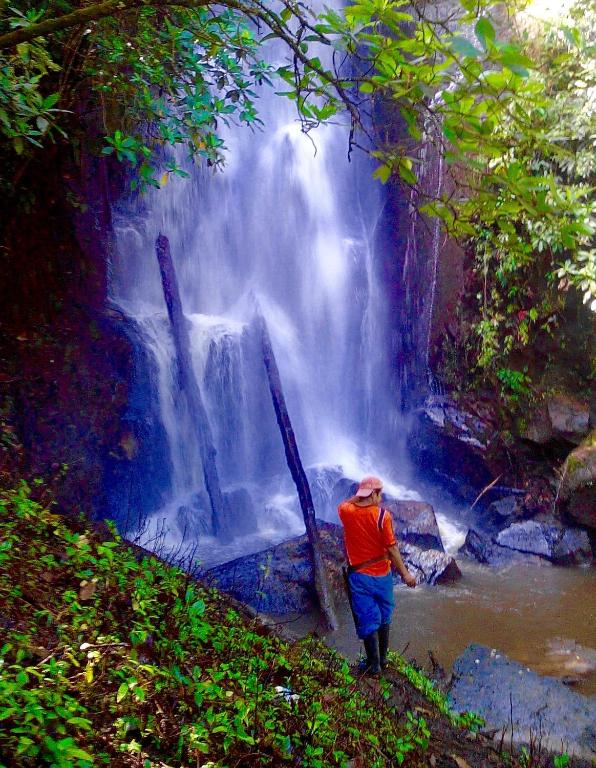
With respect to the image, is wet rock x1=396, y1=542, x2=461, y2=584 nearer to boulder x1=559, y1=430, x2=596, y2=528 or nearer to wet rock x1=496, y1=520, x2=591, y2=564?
wet rock x1=496, y1=520, x2=591, y2=564

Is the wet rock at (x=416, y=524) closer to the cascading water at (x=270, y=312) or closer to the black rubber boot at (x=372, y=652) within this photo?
the cascading water at (x=270, y=312)

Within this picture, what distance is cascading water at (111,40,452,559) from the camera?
1115 centimetres

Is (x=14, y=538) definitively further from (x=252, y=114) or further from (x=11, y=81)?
(x=252, y=114)

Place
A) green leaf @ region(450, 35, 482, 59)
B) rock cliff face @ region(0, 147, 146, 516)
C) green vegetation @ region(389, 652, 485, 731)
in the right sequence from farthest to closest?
rock cliff face @ region(0, 147, 146, 516) < green vegetation @ region(389, 652, 485, 731) < green leaf @ region(450, 35, 482, 59)

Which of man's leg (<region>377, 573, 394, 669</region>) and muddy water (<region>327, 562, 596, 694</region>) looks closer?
man's leg (<region>377, 573, 394, 669</region>)

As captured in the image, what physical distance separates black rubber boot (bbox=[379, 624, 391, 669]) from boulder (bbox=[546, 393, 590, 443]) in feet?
18.2

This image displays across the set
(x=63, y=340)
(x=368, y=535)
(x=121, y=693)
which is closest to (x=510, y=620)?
(x=368, y=535)

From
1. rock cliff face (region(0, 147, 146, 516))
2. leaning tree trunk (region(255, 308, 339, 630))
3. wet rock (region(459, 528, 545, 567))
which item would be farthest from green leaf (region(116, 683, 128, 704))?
wet rock (region(459, 528, 545, 567))

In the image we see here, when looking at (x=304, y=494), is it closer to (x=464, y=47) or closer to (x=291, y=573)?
(x=291, y=573)

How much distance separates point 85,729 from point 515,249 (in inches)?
90.0

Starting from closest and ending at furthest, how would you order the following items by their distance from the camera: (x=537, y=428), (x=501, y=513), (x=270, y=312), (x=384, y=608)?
(x=384, y=608) < (x=537, y=428) < (x=501, y=513) < (x=270, y=312)

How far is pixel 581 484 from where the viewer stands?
24.4 feet

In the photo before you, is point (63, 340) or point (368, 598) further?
point (63, 340)

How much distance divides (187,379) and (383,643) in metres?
7.43
